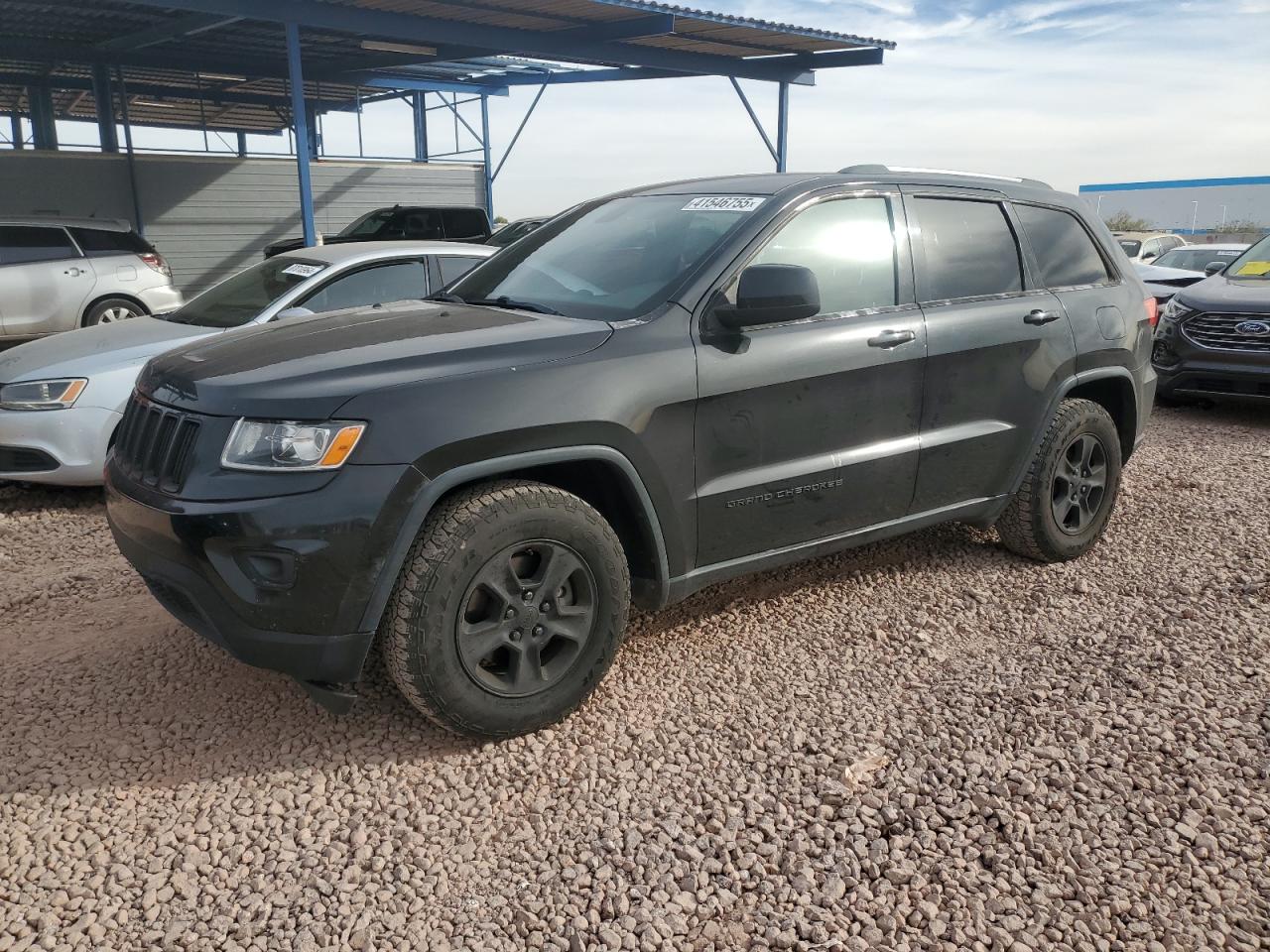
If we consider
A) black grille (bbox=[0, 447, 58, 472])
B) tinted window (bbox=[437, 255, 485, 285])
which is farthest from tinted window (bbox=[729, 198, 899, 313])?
black grille (bbox=[0, 447, 58, 472])

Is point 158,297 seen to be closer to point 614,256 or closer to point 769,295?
point 614,256

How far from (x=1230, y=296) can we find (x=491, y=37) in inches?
419

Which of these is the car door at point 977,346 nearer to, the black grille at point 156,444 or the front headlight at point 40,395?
the black grille at point 156,444

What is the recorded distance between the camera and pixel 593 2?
43.8 ft

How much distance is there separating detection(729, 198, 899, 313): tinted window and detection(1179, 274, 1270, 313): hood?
18.8 feet

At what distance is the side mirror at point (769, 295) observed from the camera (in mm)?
3289

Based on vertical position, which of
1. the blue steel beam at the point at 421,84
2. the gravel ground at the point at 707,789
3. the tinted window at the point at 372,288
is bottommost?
the gravel ground at the point at 707,789

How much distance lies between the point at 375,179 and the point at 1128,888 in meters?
20.0

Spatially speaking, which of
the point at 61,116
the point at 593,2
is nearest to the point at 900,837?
the point at 593,2

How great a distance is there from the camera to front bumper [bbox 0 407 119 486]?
5.46 m

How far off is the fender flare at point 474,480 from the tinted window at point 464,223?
530 inches

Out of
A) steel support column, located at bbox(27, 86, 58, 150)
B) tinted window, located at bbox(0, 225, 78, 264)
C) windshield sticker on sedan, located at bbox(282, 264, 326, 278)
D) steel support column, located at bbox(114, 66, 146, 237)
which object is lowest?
windshield sticker on sedan, located at bbox(282, 264, 326, 278)

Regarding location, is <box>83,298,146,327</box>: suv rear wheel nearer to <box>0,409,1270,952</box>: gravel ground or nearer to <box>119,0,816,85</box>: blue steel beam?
<box>119,0,816,85</box>: blue steel beam

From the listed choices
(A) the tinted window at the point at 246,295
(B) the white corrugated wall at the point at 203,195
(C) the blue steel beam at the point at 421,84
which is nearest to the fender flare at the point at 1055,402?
(A) the tinted window at the point at 246,295
